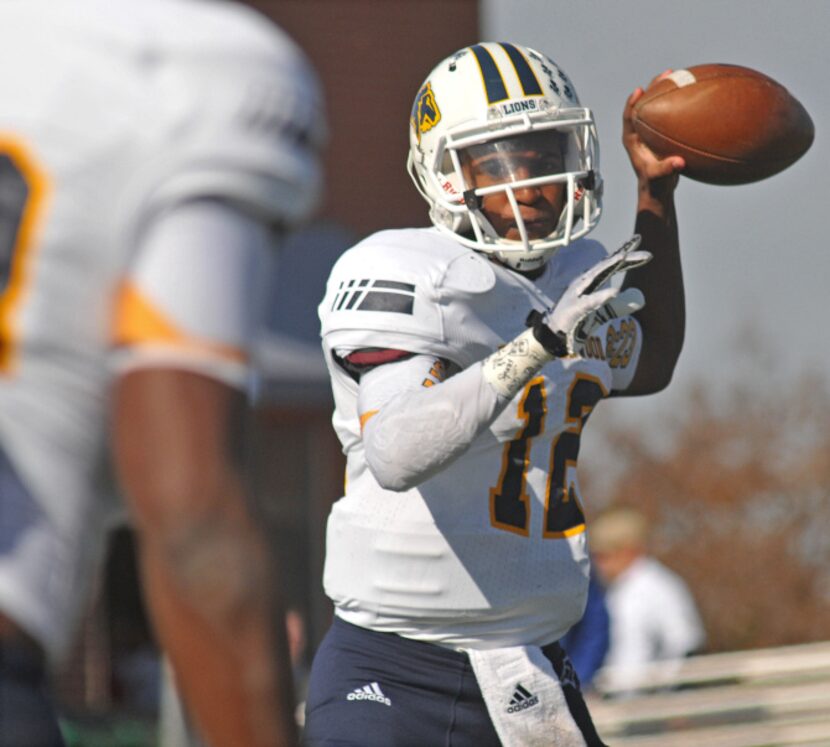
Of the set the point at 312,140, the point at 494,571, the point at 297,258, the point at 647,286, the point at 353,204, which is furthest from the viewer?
the point at 353,204

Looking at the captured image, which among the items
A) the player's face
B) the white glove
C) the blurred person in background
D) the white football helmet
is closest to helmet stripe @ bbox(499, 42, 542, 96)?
the white football helmet

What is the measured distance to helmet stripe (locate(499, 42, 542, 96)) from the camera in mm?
3719

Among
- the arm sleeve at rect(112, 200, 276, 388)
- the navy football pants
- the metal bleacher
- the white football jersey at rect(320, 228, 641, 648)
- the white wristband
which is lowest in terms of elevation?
the metal bleacher

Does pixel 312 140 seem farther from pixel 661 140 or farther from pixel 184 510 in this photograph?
pixel 661 140

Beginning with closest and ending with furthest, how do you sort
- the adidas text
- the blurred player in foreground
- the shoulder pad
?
the blurred player in foreground, the shoulder pad, the adidas text

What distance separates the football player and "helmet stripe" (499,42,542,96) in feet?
0.04

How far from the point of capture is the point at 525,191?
359 centimetres

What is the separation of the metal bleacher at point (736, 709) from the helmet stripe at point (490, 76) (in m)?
3.49

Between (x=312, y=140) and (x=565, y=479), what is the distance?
1.69 metres

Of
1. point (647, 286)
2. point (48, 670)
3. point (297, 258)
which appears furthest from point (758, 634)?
point (48, 670)

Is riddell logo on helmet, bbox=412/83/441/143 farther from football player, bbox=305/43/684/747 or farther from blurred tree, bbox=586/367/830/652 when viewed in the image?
blurred tree, bbox=586/367/830/652

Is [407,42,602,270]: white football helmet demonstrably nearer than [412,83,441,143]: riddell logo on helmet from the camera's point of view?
Yes

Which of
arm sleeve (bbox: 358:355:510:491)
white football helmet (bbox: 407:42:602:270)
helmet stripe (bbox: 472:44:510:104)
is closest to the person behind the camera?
arm sleeve (bbox: 358:355:510:491)

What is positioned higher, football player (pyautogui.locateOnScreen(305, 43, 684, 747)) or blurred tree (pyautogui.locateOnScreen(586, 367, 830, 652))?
football player (pyautogui.locateOnScreen(305, 43, 684, 747))
